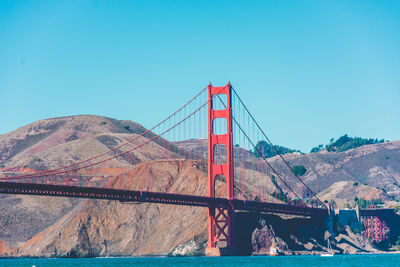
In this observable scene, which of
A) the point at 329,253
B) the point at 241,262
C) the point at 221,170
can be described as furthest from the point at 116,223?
the point at 241,262

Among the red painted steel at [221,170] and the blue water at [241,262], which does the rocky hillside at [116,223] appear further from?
the blue water at [241,262]

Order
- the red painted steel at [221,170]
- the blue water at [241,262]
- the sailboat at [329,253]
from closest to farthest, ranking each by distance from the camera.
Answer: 1. the blue water at [241,262]
2. the red painted steel at [221,170]
3. the sailboat at [329,253]

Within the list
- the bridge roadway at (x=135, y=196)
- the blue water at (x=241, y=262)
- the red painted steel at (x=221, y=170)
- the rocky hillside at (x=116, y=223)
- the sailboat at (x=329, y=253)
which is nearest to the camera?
the bridge roadway at (x=135, y=196)

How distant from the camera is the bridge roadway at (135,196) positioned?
71500mm

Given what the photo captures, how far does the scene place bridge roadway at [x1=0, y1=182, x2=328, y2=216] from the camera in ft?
235

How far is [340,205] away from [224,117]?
3325 inches

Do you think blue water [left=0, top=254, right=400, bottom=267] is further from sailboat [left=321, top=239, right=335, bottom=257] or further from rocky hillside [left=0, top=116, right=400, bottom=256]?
rocky hillside [left=0, top=116, right=400, bottom=256]

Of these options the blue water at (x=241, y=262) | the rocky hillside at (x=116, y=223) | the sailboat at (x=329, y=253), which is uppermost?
the rocky hillside at (x=116, y=223)

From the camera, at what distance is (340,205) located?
552ft

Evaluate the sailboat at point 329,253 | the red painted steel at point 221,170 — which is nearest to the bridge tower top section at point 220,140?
the red painted steel at point 221,170

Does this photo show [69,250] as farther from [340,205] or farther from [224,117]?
[340,205]

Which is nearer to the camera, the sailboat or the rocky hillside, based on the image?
the sailboat

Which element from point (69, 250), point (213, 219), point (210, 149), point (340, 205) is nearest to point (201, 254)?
point (213, 219)

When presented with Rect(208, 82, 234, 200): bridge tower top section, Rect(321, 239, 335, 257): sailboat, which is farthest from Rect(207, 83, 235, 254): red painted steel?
Rect(321, 239, 335, 257): sailboat
